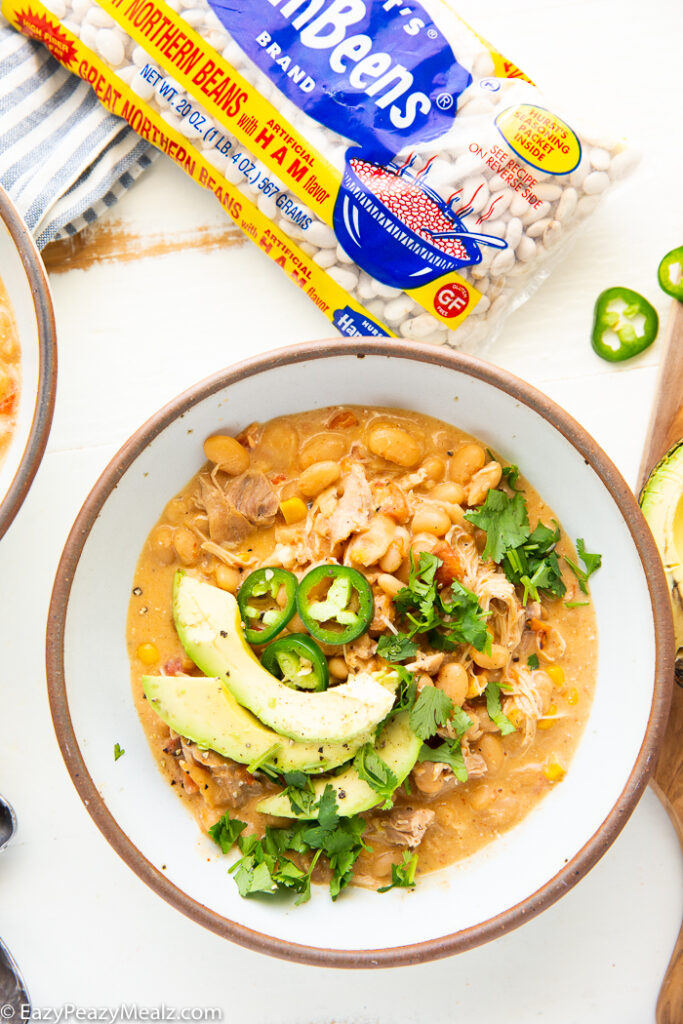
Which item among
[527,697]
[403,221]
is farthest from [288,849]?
[403,221]

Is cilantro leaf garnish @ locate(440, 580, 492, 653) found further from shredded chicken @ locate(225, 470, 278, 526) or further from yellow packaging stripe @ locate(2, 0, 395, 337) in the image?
yellow packaging stripe @ locate(2, 0, 395, 337)

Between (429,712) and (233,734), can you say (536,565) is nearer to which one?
(429,712)

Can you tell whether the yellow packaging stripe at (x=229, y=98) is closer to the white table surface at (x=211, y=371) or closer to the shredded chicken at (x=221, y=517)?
the white table surface at (x=211, y=371)

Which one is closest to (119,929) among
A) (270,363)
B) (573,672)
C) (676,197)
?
(573,672)

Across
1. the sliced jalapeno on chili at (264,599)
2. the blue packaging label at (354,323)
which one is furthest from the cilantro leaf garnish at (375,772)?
the blue packaging label at (354,323)

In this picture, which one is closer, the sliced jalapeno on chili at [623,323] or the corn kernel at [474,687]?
the corn kernel at [474,687]

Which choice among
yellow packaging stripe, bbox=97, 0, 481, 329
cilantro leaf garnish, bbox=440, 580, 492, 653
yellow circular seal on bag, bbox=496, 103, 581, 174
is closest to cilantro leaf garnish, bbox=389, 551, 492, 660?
cilantro leaf garnish, bbox=440, 580, 492, 653
